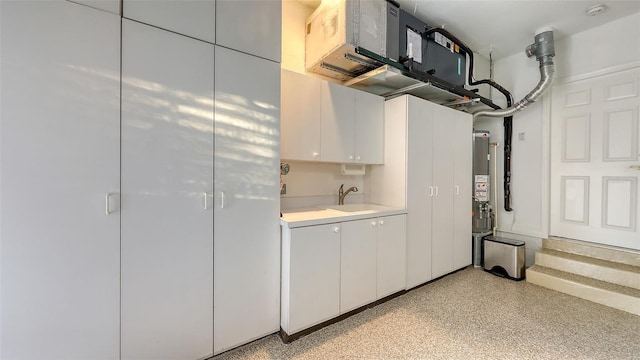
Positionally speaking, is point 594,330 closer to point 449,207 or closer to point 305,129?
point 449,207

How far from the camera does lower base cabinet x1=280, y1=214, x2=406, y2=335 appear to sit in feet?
5.97

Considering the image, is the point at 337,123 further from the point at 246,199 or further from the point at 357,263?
the point at 357,263

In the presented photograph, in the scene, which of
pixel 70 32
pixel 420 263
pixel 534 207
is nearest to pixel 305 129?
pixel 70 32

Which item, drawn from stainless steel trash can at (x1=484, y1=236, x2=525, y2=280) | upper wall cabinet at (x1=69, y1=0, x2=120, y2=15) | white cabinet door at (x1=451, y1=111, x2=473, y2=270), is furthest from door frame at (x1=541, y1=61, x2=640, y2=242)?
upper wall cabinet at (x1=69, y1=0, x2=120, y2=15)

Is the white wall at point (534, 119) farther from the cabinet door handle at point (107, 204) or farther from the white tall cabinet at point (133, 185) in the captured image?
the cabinet door handle at point (107, 204)

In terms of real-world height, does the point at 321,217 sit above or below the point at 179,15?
below

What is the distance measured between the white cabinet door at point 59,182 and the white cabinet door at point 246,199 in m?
0.54

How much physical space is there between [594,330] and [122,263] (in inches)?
136

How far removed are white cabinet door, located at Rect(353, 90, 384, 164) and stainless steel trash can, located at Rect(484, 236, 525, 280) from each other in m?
1.93

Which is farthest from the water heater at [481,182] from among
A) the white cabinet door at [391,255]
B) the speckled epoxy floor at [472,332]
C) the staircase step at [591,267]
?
the white cabinet door at [391,255]

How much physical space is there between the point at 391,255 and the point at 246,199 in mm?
1508

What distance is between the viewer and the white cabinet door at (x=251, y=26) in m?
1.64

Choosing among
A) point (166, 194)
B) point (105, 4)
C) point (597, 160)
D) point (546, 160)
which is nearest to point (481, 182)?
point (546, 160)

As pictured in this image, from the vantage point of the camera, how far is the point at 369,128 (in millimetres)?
2574
